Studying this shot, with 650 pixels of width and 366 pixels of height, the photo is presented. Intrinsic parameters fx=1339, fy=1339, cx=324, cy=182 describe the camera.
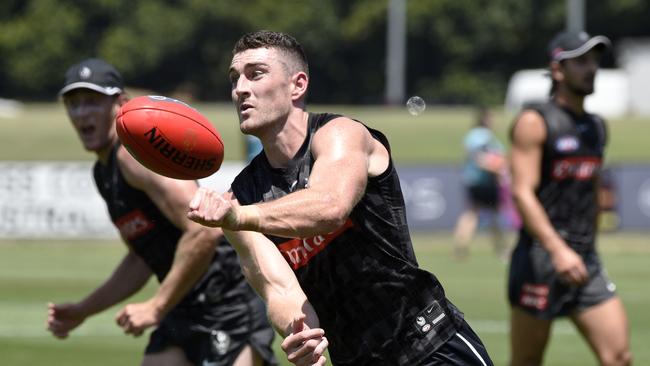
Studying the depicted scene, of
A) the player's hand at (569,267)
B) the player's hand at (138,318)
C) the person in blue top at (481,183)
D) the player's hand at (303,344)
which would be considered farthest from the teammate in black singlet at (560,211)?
the person in blue top at (481,183)

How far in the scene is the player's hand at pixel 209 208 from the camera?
177 inches

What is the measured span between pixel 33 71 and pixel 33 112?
11.3 meters

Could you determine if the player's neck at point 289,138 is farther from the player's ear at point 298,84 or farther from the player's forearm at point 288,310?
the player's forearm at point 288,310

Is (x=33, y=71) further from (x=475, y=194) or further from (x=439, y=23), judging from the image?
(x=475, y=194)

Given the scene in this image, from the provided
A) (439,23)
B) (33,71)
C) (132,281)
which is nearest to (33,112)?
(33,71)

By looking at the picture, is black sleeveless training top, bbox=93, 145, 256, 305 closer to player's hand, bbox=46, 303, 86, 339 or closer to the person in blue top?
player's hand, bbox=46, 303, 86, 339

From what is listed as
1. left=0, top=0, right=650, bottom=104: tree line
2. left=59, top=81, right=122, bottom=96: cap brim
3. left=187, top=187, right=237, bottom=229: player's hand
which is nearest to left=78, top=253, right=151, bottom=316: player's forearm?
left=59, top=81, right=122, bottom=96: cap brim

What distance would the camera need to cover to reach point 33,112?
5444cm

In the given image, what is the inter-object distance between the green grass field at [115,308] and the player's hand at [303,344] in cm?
638

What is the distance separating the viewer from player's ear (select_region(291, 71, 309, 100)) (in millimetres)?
5344

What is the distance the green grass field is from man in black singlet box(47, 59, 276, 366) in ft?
12.8

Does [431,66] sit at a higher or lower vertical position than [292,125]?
lower

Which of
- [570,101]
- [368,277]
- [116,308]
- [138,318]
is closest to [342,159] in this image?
[368,277]

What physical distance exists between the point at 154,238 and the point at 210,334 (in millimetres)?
598
